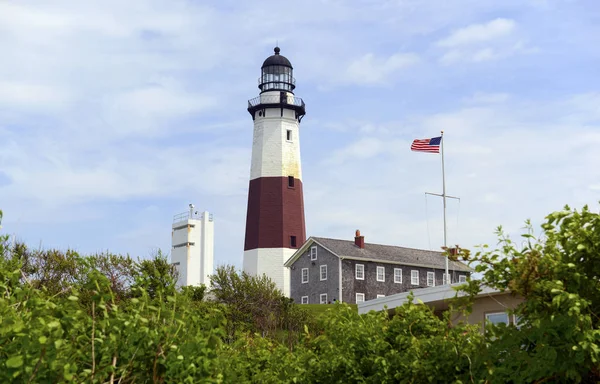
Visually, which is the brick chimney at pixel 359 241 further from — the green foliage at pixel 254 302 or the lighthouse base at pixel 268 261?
the green foliage at pixel 254 302

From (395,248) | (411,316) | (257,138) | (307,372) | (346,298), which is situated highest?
(257,138)

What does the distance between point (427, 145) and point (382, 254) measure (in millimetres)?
23078

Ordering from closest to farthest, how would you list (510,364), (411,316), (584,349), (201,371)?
(201,371) → (584,349) → (510,364) → (411,316)

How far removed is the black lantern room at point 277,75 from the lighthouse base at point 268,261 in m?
14.4

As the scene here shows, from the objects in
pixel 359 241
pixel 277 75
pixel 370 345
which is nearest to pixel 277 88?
pixel 277 75

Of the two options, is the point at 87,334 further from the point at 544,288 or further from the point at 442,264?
the point at 442,264

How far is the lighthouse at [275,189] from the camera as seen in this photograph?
6481cm

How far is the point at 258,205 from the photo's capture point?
6481 centimetres

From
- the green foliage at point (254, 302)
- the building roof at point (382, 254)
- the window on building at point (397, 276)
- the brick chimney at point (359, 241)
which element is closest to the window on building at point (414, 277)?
the building roof at point (382, 254)

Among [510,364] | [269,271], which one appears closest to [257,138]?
[269,271]

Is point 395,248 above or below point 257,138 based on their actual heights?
below

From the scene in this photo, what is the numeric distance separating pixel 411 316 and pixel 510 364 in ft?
13.5

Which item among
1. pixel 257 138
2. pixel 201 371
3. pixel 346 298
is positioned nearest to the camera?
pixel 201 371

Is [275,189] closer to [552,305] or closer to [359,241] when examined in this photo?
[359,241]
